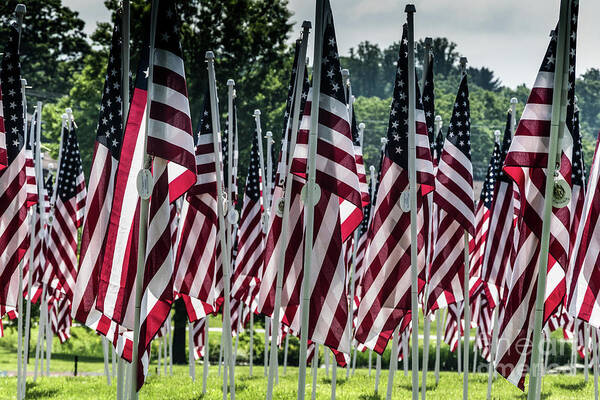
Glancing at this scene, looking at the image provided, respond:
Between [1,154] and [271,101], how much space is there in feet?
90.4

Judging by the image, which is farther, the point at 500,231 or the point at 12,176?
the point at 500,231

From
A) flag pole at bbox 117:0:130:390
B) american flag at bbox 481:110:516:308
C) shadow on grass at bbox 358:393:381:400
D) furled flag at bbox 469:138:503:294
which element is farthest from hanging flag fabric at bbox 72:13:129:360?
furled flag at bbox 469:138:503:294

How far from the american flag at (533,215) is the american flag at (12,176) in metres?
7.28

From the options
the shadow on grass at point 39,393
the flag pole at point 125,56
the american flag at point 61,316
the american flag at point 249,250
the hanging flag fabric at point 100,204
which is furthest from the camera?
the american flag at point 61,316

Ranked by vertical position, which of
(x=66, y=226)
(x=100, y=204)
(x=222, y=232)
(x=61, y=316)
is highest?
(x=66, y=226)

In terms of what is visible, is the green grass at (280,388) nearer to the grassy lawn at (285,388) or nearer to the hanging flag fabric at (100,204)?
the grassy lawn at (285,388)

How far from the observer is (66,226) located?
67.7 feet

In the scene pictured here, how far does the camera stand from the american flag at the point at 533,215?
36.1ft

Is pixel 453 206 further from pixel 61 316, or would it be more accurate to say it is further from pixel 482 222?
pixel 61 316

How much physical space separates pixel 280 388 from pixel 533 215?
35.6ft

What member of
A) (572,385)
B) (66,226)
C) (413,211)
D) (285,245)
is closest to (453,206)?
(413,211)

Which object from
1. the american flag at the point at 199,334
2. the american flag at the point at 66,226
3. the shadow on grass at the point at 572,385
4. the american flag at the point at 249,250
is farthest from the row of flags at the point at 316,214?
the american flag at the point at 199,334

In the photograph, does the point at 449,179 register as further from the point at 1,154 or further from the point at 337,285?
the point at 1,154

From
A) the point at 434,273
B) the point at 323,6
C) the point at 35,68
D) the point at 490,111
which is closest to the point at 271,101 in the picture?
the point at 35,68
